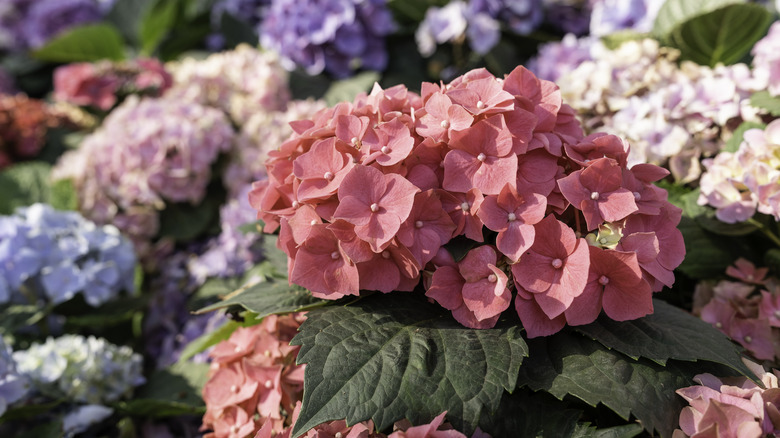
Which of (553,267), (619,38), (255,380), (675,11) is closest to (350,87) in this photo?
(619,38)

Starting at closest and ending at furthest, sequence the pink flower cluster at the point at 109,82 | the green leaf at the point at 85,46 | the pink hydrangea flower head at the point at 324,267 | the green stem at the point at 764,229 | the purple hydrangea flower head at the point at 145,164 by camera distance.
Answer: the pink hydrangea flower head at the point at 324,267 < the green stem at the point at 764,229 < the purple hydrangea flower head at the point at 145,164 < the pink flower cluster at the point at 109,82 < the green leaf at the point at 85,46

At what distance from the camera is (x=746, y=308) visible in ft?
3.55

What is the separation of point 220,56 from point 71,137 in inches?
33.3

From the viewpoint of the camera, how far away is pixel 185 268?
76.1 inches

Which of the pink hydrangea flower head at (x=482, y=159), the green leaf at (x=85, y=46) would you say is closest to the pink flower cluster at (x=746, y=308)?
the pink hydrangea flower head at (x=482, y=159)

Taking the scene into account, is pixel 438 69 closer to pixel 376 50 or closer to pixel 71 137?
pixel 376 50

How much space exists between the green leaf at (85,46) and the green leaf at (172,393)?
6.92ft

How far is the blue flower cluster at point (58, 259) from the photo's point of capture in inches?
59.7

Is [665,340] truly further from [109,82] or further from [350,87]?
[109,82]

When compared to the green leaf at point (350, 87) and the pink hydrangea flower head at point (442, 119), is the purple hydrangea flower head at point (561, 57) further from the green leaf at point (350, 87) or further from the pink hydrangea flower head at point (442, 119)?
the pink hydrangea flower head at point (442, 119)

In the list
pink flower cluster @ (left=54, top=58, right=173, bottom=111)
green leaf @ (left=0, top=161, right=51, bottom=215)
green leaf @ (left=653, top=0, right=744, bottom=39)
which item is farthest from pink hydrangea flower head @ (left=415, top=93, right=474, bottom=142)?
pink flower cluster @ (left=54, top=58, right=173, bottom=111)

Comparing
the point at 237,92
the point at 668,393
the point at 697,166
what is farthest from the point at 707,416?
the point at 237,92

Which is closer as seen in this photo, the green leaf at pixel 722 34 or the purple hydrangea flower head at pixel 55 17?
the green leaf at pixel 722 34

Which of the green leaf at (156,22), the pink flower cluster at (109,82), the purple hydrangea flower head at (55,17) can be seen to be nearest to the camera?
the pink flower cluster at (109,82)
